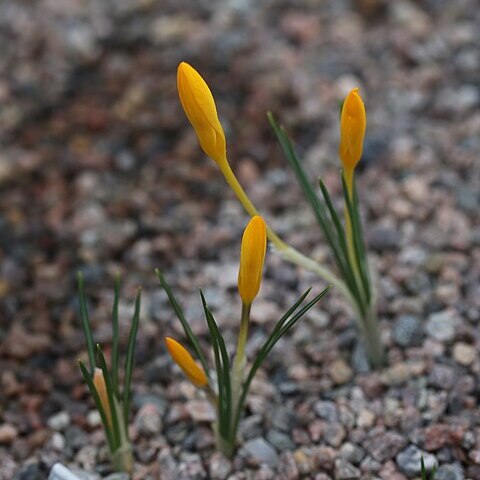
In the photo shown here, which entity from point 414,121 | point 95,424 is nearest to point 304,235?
point 414,121

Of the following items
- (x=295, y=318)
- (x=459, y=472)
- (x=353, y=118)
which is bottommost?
(x=459, y=472)

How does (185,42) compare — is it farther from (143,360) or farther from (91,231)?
(143,360)

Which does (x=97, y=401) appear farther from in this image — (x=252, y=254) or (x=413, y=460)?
(x=413, y=460)

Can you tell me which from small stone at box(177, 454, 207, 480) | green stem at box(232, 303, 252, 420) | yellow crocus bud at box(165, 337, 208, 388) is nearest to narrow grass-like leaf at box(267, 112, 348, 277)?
green stem at box(232, 303, 252, 420)

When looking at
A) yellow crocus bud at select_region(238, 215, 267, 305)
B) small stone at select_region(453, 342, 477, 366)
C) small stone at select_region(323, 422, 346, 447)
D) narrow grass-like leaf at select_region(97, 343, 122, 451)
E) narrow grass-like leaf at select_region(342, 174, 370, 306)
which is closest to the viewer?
yellow crocus bud at select_region(238, 215, 267, 305)

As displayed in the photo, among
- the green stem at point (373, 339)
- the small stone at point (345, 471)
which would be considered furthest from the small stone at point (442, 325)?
the small stone at point (345, 471)

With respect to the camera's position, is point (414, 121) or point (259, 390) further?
point (414, 121)

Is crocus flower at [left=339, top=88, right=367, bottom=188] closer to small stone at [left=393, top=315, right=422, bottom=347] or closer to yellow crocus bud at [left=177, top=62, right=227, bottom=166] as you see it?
yellow crocus bud at [left=177, top=62, right=227, bottom=166]
